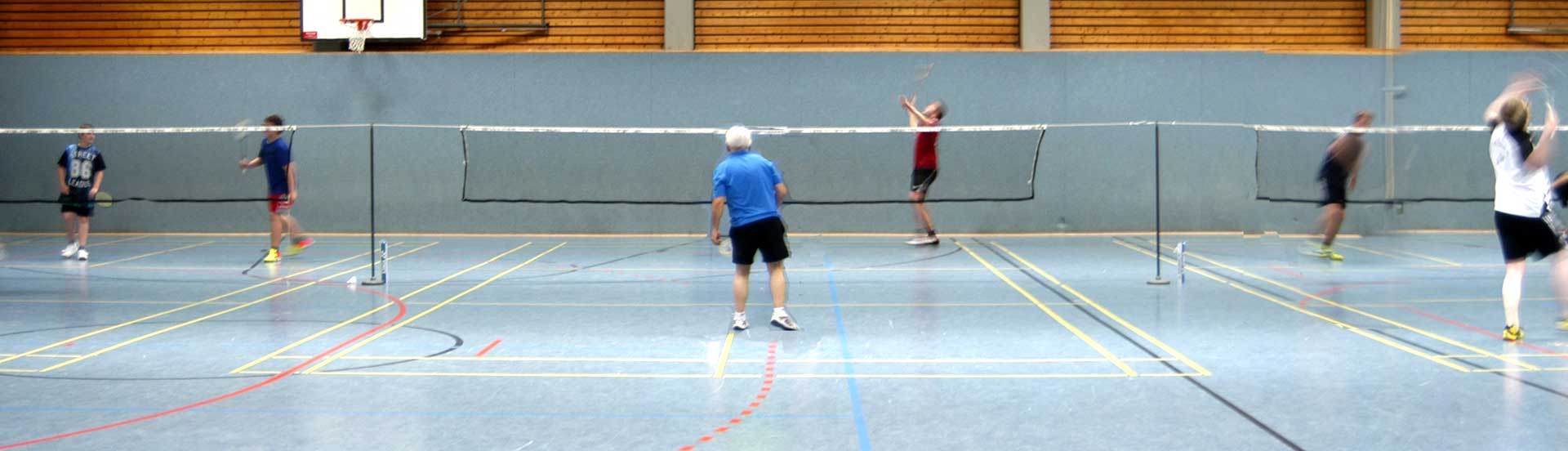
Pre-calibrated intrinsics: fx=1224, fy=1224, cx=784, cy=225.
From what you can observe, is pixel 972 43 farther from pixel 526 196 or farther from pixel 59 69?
pixel 59 69

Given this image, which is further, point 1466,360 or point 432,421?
point 1466,360

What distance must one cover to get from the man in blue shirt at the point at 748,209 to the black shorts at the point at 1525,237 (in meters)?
4.59

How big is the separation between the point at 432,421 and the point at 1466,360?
19.0 feet

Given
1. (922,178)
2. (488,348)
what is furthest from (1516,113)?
(922,178)

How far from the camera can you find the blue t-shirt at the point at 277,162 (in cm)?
1330

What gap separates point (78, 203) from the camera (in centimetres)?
1380

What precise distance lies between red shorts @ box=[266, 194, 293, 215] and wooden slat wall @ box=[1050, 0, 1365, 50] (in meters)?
10.6

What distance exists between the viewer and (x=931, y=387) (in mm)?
6465

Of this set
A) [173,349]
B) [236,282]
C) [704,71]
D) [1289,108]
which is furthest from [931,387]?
[1289,108]

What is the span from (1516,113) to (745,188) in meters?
4.85

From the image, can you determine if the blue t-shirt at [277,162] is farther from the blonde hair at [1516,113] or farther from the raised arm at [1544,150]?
the raised arm at [1544,150]

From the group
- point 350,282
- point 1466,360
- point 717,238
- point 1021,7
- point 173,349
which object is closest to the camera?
point 1466,360

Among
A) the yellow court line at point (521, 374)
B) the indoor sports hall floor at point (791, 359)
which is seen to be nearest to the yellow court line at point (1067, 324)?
the indoor sports hall floor at point (791, 359)

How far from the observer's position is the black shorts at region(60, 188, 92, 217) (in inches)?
543
